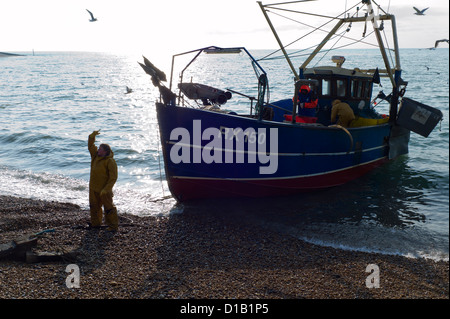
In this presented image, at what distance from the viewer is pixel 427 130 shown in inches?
500

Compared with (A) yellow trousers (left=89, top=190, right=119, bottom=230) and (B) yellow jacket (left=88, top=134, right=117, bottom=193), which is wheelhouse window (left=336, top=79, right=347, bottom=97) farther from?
(A) yellow trousers (left=89, top=190, right=119, bottom=230)

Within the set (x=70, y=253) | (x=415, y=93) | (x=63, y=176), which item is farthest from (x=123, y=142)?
(x=415, y=93)

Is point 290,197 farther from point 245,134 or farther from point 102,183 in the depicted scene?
point 102,183

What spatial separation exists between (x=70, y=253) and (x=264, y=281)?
10.9 feet

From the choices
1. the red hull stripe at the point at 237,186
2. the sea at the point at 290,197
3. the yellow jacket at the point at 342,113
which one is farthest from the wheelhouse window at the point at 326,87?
the red hull stripe at the point at 237,186

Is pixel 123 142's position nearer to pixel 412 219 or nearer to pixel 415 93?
pixel 412 219

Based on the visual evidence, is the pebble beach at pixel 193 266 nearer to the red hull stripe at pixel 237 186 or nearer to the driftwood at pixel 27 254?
the driftwood at pixel 27 254

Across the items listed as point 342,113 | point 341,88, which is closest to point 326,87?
point 341,88

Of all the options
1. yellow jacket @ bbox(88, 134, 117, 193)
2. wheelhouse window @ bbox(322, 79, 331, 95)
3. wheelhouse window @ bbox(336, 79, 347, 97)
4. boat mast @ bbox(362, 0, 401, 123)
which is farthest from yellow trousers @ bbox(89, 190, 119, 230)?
boat mast @ bbox(362, 0, 401, 123)

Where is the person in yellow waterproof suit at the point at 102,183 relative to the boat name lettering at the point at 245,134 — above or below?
below

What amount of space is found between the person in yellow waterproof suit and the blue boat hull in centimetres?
248

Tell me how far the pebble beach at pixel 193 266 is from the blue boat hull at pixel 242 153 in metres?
1.72

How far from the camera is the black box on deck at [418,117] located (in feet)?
41.5

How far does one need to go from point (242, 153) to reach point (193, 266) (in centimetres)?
421
